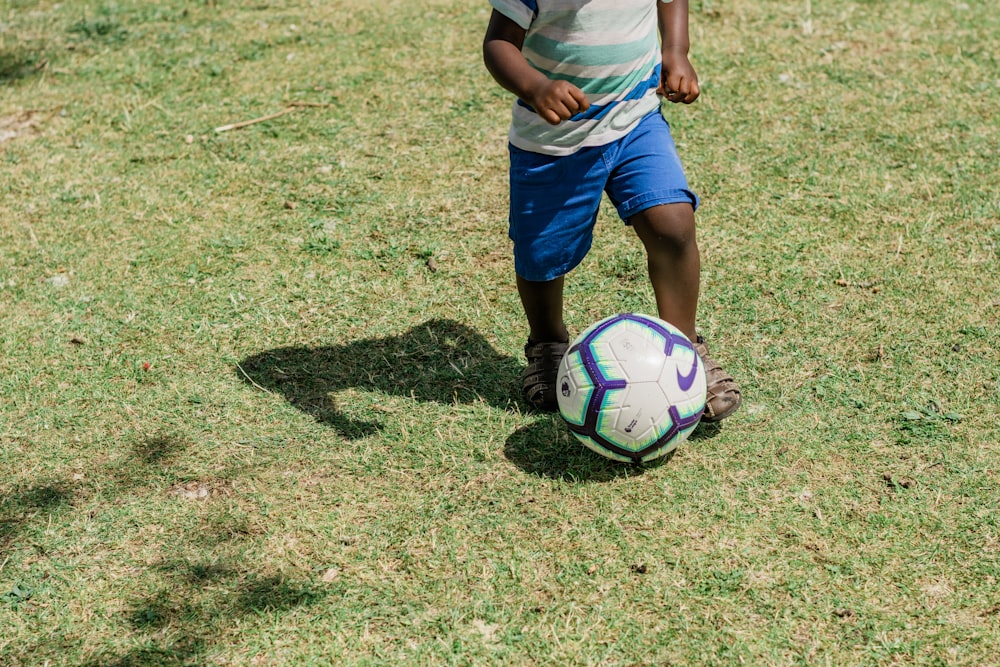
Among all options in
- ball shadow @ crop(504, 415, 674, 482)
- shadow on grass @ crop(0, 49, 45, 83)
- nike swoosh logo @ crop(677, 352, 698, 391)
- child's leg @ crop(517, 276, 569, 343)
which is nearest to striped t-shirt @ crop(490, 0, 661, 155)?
child's leg @ crop(517, 276, 569, 343)

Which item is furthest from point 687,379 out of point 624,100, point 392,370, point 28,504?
point 28,504

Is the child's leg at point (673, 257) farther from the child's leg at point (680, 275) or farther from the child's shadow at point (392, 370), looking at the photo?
the child's shadow at point (392, 370)

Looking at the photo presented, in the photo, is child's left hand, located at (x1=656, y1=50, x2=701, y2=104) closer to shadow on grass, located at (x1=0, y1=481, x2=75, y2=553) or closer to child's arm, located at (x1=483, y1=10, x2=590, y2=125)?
child's arm, located at (x1=483, y1=10, x2=590, y2=125)

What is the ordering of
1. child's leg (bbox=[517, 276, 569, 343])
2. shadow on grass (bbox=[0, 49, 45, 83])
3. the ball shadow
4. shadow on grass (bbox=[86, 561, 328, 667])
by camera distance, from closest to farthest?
shadow on grass (bbox=[86, 561, 328, 667]), the ball shadow, child's leg (bbox=[517, 276, 569, 343]), shadow on grass (bbox=[0, 49, 45, 83])

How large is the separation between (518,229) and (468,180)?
1.91 m

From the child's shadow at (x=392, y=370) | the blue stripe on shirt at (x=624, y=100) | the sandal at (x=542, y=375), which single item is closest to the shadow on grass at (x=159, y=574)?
the child's shadow at (x=392, y=370)

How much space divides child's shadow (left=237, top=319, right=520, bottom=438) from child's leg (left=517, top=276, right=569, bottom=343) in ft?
0.82

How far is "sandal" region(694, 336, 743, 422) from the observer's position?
375cm

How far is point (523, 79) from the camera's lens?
3.24 meters

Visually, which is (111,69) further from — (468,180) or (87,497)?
(87,497)

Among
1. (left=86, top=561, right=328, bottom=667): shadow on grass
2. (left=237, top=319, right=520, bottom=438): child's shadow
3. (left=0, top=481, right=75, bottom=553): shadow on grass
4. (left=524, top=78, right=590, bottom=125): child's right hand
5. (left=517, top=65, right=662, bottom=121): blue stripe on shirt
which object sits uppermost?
(left=524, top=78, right=590, bottom=125): child's right hand

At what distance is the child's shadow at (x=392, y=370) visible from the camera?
13.4 feet

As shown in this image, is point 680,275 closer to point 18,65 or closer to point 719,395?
point 719,395

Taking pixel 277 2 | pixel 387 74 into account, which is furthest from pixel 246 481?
pixel 277 2
